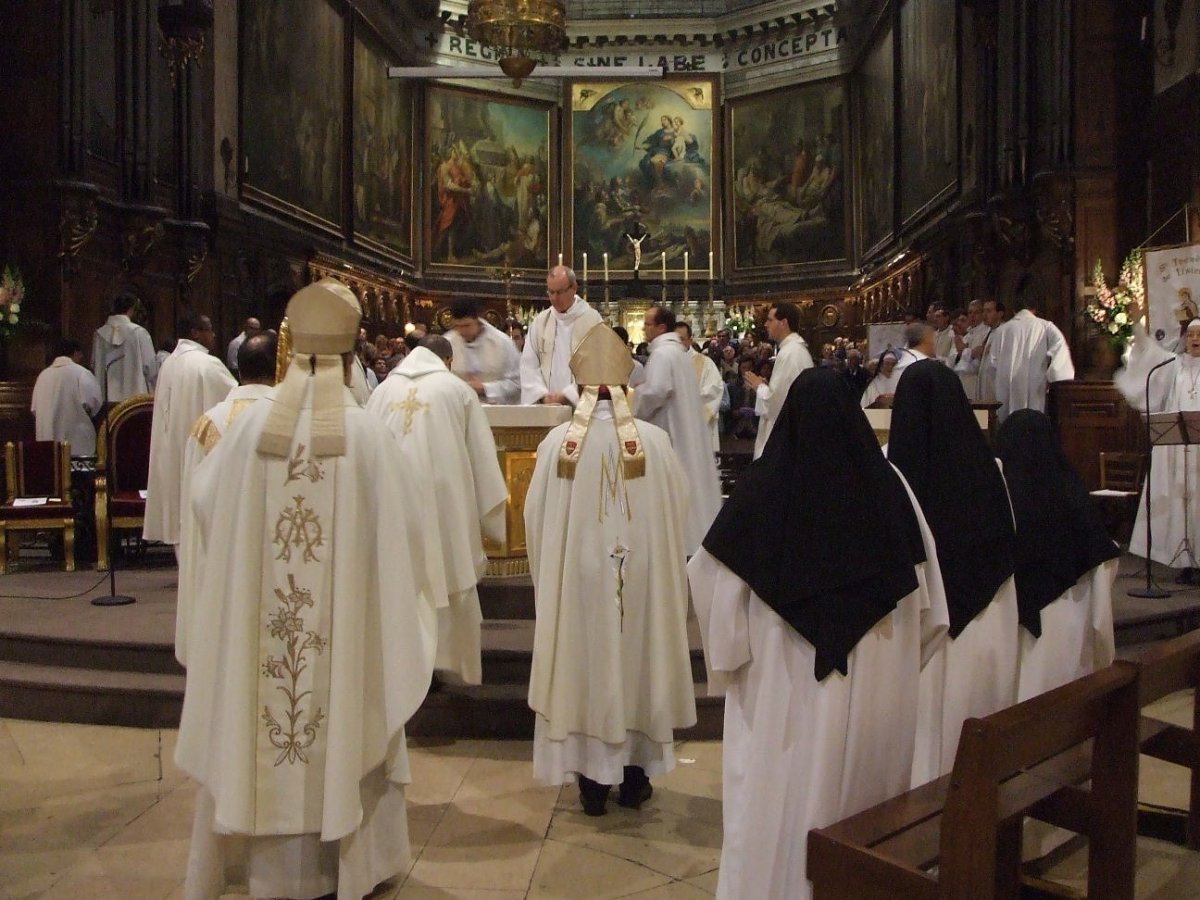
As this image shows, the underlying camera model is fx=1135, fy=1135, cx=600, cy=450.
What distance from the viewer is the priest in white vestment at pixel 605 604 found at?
4684mm

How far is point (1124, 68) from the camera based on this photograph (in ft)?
38.3

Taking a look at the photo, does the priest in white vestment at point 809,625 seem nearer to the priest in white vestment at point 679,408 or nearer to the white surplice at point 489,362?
the white surplice at point 489,362

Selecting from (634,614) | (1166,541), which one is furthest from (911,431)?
(1166,541)

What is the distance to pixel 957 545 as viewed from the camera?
3.76 m

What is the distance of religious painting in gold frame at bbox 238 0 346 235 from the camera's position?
625 inches

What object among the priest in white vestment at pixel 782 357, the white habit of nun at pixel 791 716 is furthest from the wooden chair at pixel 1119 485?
the white habit of nun at pixel 791 716

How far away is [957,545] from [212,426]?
11.3 feet

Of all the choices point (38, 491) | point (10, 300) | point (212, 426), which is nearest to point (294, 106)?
point (10, 300)

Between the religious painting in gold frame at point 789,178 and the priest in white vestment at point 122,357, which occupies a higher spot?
the religious painting in gold frame at point 789,178

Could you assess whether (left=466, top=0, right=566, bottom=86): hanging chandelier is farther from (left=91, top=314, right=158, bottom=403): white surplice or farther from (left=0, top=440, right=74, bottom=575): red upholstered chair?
(left=0, top=440, right=74, bottom=575): red upholstered chair

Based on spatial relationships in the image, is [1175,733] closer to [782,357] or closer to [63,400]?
[782,357]

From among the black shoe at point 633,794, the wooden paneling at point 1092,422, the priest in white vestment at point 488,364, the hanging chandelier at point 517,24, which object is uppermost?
the hanging chandelier at point 517,24

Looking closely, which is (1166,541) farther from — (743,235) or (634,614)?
(743,235)

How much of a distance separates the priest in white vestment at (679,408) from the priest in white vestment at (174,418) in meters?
3.20
